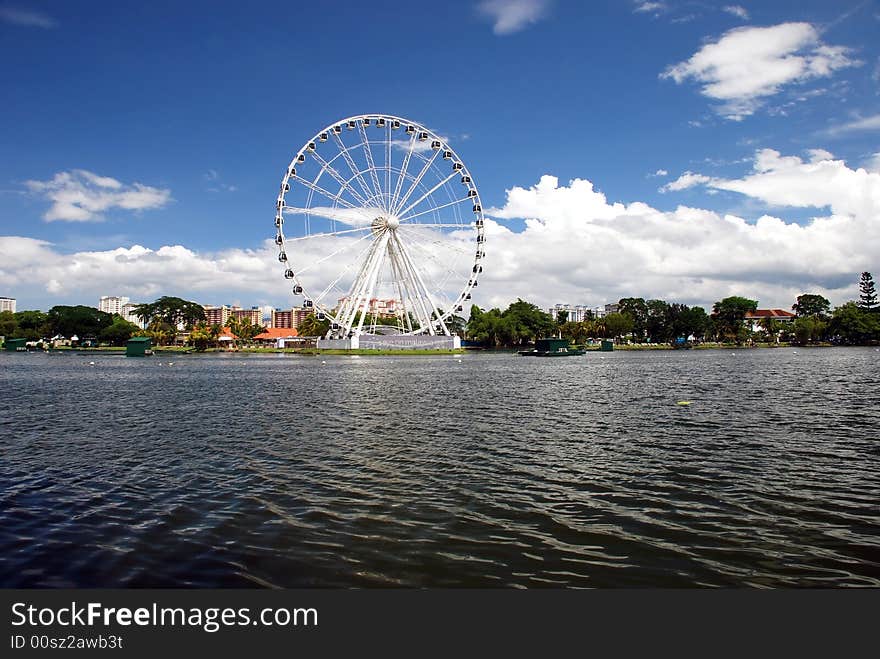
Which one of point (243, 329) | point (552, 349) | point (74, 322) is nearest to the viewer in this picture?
point (552, 349)

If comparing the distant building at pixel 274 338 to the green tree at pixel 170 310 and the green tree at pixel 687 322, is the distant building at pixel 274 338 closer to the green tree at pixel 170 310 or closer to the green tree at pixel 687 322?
the green tree at pixel 170 310

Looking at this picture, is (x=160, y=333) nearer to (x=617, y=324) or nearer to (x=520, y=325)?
(x=520, y=325)

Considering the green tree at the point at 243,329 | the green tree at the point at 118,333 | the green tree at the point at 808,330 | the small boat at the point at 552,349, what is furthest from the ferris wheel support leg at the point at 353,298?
the green tree at the point at 808,330

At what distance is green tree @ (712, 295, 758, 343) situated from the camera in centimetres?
19138

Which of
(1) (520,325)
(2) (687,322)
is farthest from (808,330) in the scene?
(1) (520,325)

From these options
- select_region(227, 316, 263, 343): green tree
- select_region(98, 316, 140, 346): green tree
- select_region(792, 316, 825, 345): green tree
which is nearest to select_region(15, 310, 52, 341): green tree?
select_region(98, 316, 140, 346): green tree

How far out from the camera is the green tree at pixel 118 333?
557ft

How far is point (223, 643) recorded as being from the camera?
6.89 meters

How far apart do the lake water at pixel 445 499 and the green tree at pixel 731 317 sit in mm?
179169

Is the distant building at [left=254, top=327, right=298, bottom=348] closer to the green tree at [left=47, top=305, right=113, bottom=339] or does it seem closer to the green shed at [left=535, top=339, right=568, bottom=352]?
the green tree at [left=47, top=305, right=113, bottom=339]

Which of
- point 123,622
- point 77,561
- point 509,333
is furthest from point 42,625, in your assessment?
point 509,333

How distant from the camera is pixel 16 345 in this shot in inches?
6363

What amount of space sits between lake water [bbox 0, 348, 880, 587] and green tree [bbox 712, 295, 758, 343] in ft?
588

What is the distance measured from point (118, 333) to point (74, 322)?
1281 centimetres
